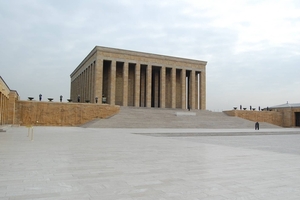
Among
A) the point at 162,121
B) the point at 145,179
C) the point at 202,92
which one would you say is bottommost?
the point at 145,179

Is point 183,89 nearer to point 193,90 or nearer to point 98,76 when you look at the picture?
point 193,90

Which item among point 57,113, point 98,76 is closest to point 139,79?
point 98,76

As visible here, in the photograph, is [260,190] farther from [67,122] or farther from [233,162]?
[67,122]

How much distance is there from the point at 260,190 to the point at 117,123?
70.3 feet

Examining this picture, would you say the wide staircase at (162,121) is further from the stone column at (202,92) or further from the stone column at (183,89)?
the stone column at (202,92)

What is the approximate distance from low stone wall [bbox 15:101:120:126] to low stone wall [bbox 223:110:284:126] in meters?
16.9

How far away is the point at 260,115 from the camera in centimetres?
4016

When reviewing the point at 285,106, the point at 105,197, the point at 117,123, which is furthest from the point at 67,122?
the point at 285,106

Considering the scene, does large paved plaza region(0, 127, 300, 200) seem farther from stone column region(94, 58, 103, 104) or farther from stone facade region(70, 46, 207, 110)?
stone facade region(70, 46, 207, 110)

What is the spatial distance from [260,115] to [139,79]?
18897 millimetres

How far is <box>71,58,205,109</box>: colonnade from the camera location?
1448 inches

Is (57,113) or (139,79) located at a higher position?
(139,79)

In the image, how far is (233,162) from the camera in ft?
19.4

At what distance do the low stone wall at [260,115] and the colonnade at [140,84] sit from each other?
7170 mm
